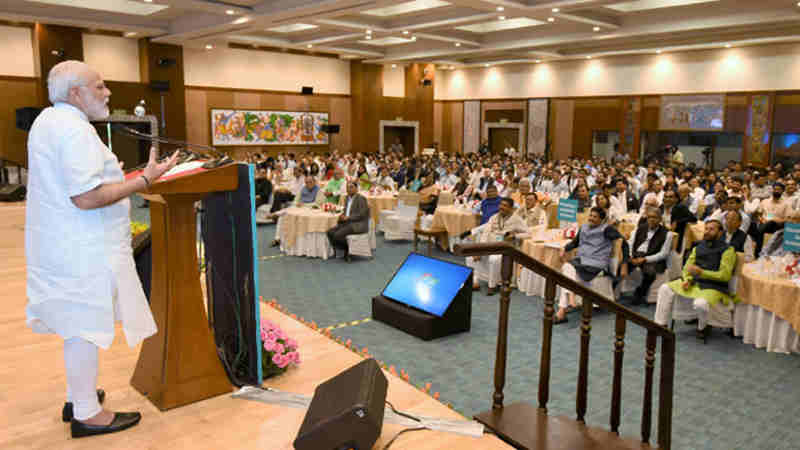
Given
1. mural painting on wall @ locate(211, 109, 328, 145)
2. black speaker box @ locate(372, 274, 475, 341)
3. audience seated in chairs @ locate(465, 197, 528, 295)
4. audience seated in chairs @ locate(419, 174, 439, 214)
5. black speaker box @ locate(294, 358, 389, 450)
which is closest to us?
black speaker box @ locate(294, 358, 389, 450)

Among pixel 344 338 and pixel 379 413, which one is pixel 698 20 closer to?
pixel 344 338

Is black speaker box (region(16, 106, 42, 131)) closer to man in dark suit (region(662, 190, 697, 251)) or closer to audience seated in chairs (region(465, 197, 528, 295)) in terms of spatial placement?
audience seated in chairs (region(465, 197, 528, 295))

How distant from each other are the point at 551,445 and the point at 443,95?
24325 millimetres

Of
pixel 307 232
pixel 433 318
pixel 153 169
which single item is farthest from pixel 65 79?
pixel 307 232

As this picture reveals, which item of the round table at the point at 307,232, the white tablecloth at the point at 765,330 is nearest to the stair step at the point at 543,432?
the white tablecloth at the point at 765,330

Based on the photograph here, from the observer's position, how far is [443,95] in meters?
26.0

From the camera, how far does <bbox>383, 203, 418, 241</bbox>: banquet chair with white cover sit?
1049 cm

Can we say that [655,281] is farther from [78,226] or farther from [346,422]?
[78,226]

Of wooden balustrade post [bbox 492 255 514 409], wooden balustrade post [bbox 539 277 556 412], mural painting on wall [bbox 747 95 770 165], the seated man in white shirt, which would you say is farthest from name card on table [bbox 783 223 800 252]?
mural painting on wall [bbox 747 95 770 165]

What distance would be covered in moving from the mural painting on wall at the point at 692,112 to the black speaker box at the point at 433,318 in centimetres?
1550

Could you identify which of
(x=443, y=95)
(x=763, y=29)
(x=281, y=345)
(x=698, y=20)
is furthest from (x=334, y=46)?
(x=281, y=345)

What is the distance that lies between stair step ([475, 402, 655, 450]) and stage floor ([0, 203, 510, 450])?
79 mm

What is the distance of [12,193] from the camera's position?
1055 centimetres

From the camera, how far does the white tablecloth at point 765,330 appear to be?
17.4ft
